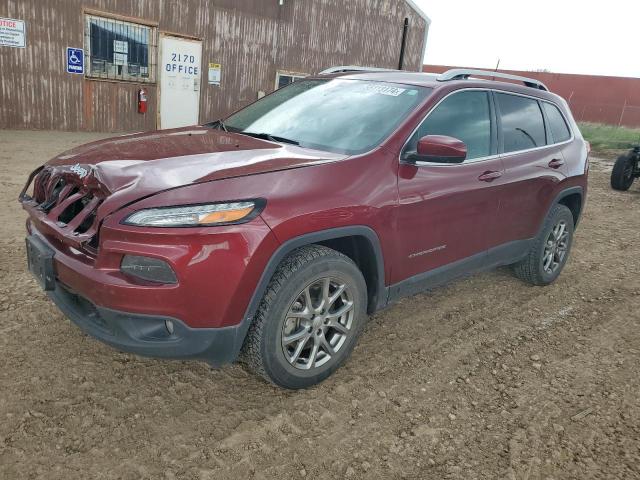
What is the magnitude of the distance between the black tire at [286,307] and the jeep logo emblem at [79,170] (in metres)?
→ 1.10

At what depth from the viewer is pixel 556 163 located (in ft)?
14.5

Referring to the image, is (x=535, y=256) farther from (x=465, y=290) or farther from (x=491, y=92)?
(x=491, y=92)

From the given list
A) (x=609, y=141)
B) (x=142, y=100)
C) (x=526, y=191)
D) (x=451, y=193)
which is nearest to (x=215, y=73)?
(x=142, y=100)

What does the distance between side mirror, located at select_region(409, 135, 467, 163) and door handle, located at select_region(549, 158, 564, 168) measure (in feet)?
5.73

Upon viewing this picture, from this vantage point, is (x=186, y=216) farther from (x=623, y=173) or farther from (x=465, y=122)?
(x=623, y=173)

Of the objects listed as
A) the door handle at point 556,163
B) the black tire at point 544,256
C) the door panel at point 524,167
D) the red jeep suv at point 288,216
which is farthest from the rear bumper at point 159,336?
the door handle at point 556,163

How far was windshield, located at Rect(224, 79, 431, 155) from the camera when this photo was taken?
3.13 meters

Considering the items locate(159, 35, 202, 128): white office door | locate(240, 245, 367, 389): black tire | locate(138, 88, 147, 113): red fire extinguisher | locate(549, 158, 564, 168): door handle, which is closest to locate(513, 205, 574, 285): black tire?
locate(549, 158, 564, 168): door handle

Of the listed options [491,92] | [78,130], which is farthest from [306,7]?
[491,92]

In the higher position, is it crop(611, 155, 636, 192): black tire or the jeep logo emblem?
the jeep logo emblem

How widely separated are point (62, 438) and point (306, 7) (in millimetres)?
15296

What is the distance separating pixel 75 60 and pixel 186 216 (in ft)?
37.0

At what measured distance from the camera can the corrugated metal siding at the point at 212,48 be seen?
11.2 m

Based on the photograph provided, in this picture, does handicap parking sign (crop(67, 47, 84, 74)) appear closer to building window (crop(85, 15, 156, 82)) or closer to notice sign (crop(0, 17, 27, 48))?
building window (crop(85, 15, 156, 82))
